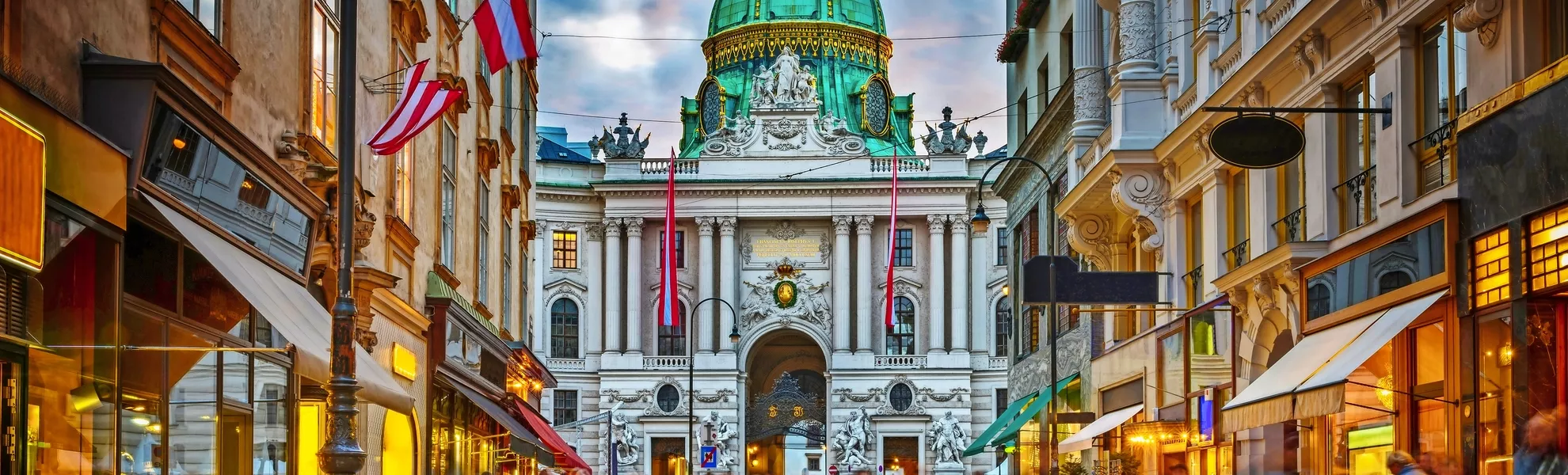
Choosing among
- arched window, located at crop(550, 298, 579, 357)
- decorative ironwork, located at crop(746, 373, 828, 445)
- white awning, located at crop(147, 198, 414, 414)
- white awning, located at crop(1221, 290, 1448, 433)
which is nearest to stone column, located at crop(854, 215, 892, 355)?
decorative ironwork, located at crop(746, 373, 828, 445)

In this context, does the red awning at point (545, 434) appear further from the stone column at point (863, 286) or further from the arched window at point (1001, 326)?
the arched window at point (1001, 326)

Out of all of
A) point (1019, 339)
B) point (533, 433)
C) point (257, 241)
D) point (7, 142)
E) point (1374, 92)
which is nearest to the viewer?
point (7, 142)

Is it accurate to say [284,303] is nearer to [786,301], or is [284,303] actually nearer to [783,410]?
[783,410]

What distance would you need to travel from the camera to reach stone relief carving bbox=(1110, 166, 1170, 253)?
94.3 feet

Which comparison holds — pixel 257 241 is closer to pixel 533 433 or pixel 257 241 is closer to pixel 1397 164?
pixel 1397 164

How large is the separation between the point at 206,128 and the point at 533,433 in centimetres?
1777

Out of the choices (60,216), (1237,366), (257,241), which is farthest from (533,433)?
(60,216)

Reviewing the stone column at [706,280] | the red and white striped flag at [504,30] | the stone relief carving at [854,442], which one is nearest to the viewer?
the red and white striped flag at [504,30]

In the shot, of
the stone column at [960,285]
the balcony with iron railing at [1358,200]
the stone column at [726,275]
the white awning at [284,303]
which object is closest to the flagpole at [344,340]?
the white awning at [284,303]

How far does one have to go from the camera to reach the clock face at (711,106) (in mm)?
86750

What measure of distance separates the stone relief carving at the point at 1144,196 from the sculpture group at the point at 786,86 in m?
52.7

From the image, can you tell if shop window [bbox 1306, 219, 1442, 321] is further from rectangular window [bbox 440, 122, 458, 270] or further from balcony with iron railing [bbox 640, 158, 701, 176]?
balcony with iron railing [bbox 640, 158, 701, 176]

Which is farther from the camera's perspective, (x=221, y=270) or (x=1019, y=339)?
(x=1019, y=339)

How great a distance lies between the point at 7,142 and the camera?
31.0 ft
